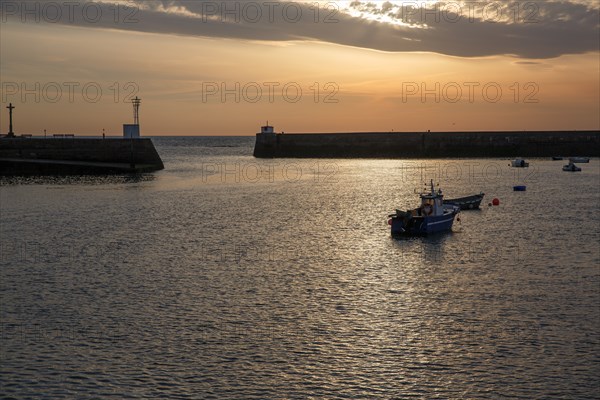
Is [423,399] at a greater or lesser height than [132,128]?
lesser

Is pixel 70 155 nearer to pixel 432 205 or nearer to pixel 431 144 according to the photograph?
pixel 432 205

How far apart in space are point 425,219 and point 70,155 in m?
64.3

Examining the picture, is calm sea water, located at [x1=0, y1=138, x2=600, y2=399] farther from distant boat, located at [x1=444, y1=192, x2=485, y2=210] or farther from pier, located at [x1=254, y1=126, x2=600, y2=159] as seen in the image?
pier, located at [x1=254, y1=126, x2=600, y2=159]

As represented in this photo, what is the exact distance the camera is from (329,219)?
5781cm

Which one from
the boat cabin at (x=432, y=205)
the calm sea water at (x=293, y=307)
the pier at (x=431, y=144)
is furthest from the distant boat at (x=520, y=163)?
the boat cabin at (x=432, y=205)

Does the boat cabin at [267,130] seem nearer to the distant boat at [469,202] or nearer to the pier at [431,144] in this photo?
the pier at [431,144]

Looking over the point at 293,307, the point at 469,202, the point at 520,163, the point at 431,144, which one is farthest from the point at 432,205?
the point at 431,144

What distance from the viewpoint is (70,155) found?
98.0 metres

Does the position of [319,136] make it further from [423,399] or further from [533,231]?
[423,399]

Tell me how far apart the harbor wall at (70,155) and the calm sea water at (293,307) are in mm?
37243

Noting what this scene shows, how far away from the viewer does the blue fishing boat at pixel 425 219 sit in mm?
→ 47688

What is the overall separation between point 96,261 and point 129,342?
588 inches

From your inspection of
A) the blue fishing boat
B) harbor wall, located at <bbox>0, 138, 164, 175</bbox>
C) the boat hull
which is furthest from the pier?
the boat hull

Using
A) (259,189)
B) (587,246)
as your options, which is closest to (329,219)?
(587,246)
